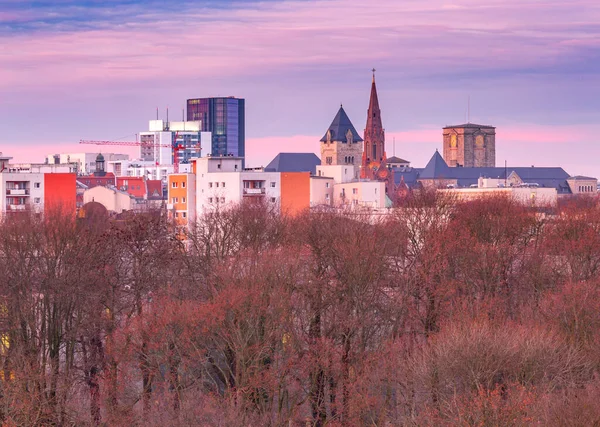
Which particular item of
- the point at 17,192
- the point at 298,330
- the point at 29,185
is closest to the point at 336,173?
the point at 29,185

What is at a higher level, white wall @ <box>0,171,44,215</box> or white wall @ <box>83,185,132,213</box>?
white wall @ <box>0,171,44,215</box>

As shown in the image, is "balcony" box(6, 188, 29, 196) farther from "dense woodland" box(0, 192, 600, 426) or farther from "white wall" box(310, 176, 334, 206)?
"dense woodland" box(0, 192, 600, 426)

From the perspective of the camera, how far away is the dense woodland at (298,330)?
4022 centimetres

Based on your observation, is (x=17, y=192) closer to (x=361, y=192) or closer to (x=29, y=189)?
(x=29, y=189)

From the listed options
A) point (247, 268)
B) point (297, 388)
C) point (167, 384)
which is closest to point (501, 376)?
point (297, 388)

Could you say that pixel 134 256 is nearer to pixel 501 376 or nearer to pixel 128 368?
pixel 128 368

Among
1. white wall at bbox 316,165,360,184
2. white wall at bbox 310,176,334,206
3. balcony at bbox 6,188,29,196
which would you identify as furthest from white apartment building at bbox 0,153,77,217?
white wall at bbox 316,165,360,184

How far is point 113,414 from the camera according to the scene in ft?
136

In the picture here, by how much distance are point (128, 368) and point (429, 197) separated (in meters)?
42.8

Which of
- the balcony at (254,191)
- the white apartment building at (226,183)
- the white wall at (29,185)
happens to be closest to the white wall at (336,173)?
the white apartment building at (226,183)

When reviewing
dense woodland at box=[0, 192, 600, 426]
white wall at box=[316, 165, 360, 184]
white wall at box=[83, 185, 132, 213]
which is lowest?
dense woodland at box=[0, 192, 600, 426]

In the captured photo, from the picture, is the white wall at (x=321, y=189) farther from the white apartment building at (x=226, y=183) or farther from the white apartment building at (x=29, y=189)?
the white apartment building at (x=29, y=189)

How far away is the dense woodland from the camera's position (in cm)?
4022

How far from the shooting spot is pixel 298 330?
46781 millimetres
